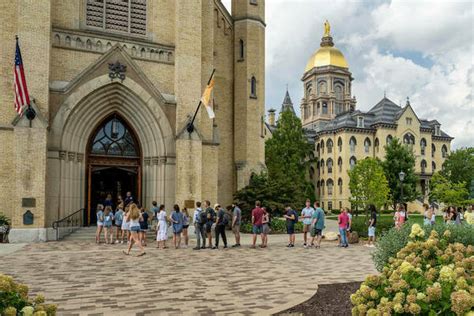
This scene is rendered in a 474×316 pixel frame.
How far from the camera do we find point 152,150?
23.3 metres

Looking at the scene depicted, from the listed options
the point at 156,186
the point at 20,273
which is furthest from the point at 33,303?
the point at 156,186

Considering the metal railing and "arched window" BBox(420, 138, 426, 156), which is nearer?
the metal railing

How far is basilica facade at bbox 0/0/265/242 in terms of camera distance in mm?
19906

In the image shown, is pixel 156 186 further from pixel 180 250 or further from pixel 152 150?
pixel 180 250

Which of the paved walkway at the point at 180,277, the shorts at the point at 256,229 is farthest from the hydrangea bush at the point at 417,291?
the shorts at the point at 256,229

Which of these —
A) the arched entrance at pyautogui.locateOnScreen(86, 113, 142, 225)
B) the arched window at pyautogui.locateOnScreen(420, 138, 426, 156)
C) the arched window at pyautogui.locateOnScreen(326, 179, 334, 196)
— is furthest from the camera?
the arched window at pyautogui.locateOnScreen(420, 138, 426, 156)

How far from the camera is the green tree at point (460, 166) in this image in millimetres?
68562

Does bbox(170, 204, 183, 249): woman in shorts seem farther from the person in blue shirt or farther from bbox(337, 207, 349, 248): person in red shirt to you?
bbox(337, 207, 349, 248): person in red shirt

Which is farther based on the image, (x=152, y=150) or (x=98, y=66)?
(x=152, y=150)

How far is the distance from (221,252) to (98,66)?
11105mm

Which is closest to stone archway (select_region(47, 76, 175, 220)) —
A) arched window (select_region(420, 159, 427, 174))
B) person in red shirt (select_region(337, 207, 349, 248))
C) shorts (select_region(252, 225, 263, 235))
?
shorts (select_region(252, 225, 263, 235))

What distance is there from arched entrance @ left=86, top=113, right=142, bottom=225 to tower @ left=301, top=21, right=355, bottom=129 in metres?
71.9

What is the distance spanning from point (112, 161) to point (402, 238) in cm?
1783

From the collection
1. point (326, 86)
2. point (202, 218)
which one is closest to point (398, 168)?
point (326, 86)
